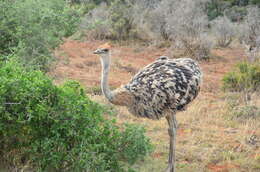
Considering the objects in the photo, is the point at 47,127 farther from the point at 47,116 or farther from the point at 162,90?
the point at 162,90

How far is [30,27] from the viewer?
21.7ft

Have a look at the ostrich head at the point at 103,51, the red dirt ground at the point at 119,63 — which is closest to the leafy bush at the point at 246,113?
the red dirt ground at the point at 119,63

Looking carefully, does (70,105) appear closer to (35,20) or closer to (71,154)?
(71,154)

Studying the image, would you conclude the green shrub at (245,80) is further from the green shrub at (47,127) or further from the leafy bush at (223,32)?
the leafy bush at (223,32)

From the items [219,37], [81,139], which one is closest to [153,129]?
[81,139]

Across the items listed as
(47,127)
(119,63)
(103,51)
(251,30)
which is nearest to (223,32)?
(251,30)

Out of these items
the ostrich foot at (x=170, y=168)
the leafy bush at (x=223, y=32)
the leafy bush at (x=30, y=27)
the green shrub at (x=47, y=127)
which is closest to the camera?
the green shrub at (x=47, y=127)

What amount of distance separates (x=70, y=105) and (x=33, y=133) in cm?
43

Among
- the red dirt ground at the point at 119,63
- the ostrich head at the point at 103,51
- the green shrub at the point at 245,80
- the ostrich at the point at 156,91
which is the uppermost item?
the ostrich head at the point at 103,51

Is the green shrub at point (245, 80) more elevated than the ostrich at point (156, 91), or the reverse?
the ostrich at point (156, 91)

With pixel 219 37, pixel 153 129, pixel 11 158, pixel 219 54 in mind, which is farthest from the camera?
pixel 219 37

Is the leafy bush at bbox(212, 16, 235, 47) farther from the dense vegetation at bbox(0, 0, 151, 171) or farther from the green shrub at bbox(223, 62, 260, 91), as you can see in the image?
the dense vegetation at bbox(0, 0, 151, 171)

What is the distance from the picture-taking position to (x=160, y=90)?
4.84 m

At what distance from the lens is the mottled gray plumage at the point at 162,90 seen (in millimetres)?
4836
